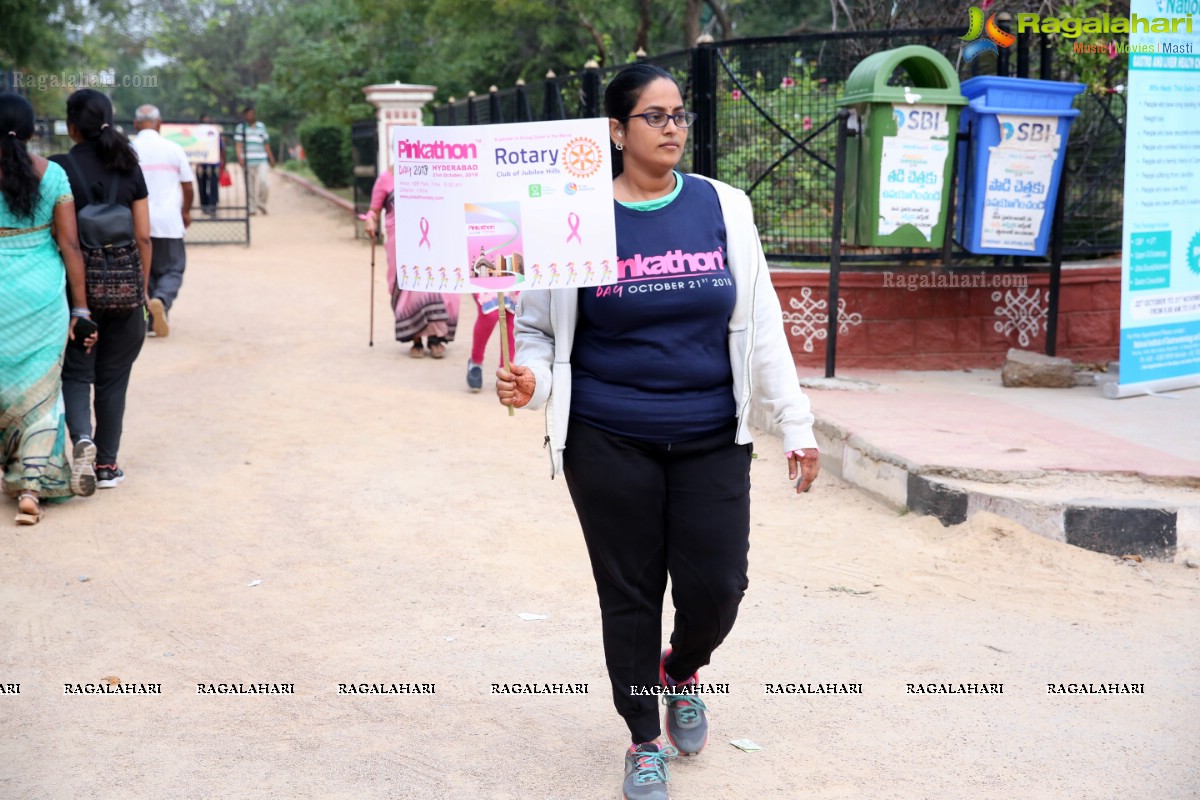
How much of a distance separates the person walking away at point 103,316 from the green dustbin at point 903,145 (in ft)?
14.0

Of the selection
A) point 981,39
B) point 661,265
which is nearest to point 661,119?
point 661,265

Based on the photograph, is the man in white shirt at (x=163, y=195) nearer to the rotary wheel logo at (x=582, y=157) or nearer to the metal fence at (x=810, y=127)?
the metal fence at (x=810, y=127)

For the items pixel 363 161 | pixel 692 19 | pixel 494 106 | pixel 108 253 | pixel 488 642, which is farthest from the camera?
pixel 363 161

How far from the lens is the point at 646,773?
3.32m

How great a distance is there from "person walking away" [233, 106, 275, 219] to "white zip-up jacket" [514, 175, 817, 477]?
55.4 feet

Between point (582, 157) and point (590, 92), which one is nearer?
point (582, 157)

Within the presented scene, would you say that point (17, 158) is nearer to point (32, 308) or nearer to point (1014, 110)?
point (32, 308)

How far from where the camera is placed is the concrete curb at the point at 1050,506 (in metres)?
5.32

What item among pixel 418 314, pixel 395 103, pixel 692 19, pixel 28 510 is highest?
pixel 692 19

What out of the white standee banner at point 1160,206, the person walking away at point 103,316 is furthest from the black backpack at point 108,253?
the white standee banner at point 1160,206

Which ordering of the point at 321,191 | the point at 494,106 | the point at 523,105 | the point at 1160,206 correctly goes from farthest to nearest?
the point at 321,191 → the point at 494,106 → the point at 523,105 → the point at 1160,206

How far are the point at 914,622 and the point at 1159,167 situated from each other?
4.05 meters

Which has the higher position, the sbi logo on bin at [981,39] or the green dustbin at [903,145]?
the sbi logo on bin at [981,39]

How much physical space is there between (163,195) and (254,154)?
37.7 ft
